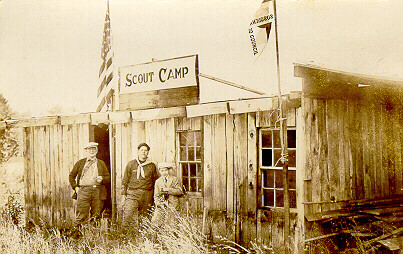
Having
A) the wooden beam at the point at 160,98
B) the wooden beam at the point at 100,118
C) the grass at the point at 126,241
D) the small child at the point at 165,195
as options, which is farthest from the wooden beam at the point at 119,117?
the grass at the point at 126,241

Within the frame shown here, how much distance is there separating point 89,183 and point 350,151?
21.2ft

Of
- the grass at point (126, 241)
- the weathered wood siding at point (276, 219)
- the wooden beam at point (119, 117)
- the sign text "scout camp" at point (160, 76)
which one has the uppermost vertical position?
the sign text "scout camp" at point (160, 76)

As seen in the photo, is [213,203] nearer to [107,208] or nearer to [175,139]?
[175,139]

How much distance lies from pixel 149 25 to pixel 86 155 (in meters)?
4.04

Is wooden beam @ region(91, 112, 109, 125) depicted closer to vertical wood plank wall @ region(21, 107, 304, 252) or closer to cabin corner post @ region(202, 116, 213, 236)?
vertical wood plank wall @ region(21, 107, 304, 252)

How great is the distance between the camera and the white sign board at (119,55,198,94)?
27.2 ft

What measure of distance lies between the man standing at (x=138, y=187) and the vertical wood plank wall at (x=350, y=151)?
367 centimetres

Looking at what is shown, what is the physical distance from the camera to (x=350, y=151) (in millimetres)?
7824

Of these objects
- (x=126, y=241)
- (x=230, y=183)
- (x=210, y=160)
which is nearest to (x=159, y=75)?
(x=210, y=160)

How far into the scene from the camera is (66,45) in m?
8.43

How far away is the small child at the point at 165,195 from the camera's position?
8312 millimetres

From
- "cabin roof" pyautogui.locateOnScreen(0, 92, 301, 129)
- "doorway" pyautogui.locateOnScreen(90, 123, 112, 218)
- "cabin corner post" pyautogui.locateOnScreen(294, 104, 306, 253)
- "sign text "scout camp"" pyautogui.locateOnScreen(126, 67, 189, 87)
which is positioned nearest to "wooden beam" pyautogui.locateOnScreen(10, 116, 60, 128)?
"cabin roof" pyautogui.locateOnScreen(0, 92, 301, 129)

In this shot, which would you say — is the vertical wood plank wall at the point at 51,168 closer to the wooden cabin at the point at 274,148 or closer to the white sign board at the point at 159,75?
the wooden cabin at the point at 274,148

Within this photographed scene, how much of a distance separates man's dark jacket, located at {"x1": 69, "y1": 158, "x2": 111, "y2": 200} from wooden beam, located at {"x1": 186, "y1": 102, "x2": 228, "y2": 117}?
299 cm
